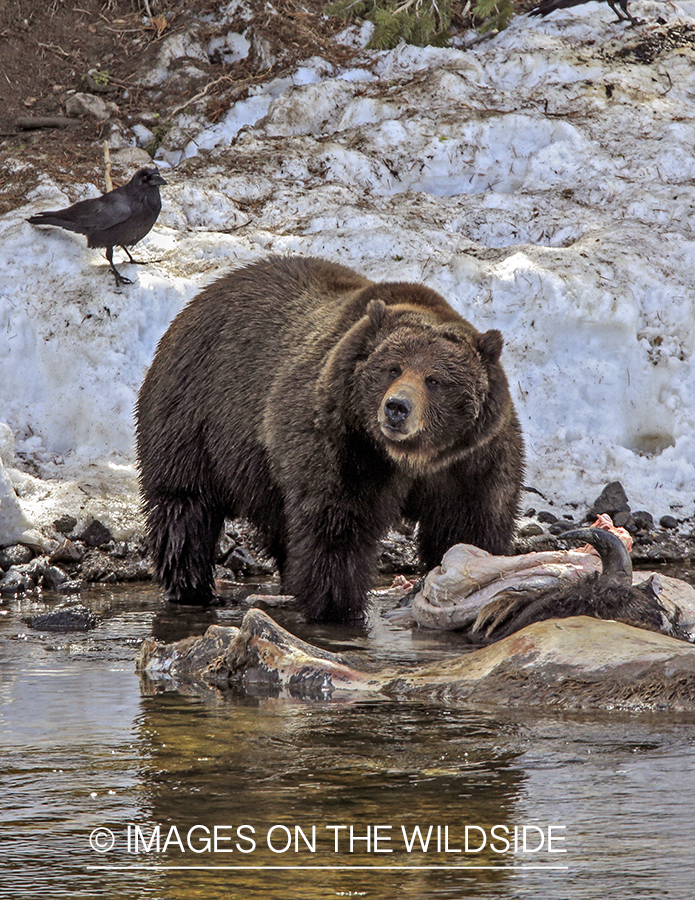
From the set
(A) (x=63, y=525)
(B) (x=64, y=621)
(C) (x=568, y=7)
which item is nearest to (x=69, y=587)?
(A) (x=63, y=525)

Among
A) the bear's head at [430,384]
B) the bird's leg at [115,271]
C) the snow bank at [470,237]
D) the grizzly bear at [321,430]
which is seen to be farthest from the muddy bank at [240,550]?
the bird's leg at [115,271]

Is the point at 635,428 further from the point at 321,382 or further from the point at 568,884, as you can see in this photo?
the point at 568,884

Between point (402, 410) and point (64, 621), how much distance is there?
2.27m

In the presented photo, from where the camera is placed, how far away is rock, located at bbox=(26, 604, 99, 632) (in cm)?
694

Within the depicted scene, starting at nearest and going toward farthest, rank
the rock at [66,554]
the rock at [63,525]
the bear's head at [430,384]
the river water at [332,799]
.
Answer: the river water at [332,799], the bear's head at [430,384], the rock at [66,554], the rock at [63,525]

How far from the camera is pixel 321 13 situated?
16.2 m

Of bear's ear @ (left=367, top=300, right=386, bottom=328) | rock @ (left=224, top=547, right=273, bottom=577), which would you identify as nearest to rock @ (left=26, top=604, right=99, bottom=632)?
bear's ear @ (left=367, top=300, right=386, bottom=328)

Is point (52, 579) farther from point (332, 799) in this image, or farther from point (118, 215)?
point (332, 799)

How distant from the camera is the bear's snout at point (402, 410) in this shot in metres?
6.40

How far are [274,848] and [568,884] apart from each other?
0.77 m

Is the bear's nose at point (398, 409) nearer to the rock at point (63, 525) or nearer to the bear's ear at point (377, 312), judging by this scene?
the bear's ear at point (377, 312)

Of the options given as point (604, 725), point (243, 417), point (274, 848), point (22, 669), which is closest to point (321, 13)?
point (243, 417)

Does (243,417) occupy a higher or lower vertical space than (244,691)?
higher

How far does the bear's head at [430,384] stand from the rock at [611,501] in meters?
2.88
